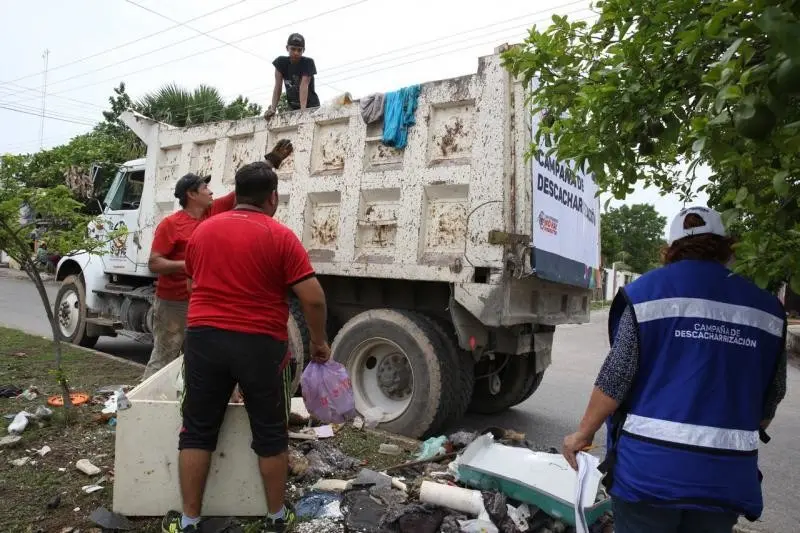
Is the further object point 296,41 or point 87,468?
point 296,41

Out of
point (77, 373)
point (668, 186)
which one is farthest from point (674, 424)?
point (77, 373)

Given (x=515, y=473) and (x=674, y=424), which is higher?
(x=674, y=424)

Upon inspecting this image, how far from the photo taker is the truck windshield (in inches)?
295

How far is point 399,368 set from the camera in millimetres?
4996

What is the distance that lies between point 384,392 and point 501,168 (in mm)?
2165

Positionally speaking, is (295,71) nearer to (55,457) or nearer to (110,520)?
(55,457)

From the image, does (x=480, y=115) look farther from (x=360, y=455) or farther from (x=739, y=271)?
(x=739, y=271)

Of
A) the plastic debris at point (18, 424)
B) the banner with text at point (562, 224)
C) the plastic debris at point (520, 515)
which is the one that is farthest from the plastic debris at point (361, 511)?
the plastic debris at point (18, 424)

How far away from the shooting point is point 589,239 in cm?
574

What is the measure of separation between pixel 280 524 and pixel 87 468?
144 centimetres

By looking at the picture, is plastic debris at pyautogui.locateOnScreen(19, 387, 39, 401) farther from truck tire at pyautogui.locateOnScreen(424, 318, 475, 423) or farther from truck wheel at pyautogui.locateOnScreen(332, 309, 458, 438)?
truck tire at pyautogui.locateOnScreen(424, 318, 475, 423)

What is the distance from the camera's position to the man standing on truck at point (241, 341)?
2.65 metres

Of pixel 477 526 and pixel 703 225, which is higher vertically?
pixel 703 225

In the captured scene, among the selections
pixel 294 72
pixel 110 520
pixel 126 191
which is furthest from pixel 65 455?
pixel 126 191
